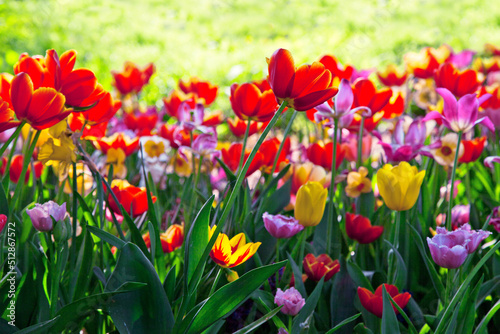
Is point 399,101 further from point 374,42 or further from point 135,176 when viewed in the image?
point 374,42

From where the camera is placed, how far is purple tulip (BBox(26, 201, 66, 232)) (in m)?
0.75

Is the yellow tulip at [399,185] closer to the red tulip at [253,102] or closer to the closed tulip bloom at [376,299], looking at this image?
the closed tulip bloom at [376,299]

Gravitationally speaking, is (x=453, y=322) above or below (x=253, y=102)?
below

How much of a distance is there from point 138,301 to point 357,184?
0.63 m

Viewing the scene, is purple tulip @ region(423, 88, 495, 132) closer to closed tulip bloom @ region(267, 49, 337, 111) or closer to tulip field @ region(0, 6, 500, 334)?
tulip field @ region(0, 6, 500, 334)

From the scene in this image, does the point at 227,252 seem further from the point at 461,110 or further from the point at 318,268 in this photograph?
the point at 461,110

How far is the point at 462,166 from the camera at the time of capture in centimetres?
171

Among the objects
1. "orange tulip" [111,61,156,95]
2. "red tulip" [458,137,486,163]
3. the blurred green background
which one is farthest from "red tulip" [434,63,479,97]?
the blurred green background

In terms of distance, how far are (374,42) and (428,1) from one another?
239 centimetres

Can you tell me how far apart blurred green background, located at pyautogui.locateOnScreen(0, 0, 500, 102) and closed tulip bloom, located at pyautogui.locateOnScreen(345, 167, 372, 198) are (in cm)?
277

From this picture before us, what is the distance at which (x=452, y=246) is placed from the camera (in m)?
0.78

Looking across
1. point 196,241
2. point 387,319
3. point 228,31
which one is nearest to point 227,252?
point 196,241

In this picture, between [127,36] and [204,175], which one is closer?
[204,175]

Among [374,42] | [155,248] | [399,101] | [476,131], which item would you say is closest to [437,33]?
[374,42]
